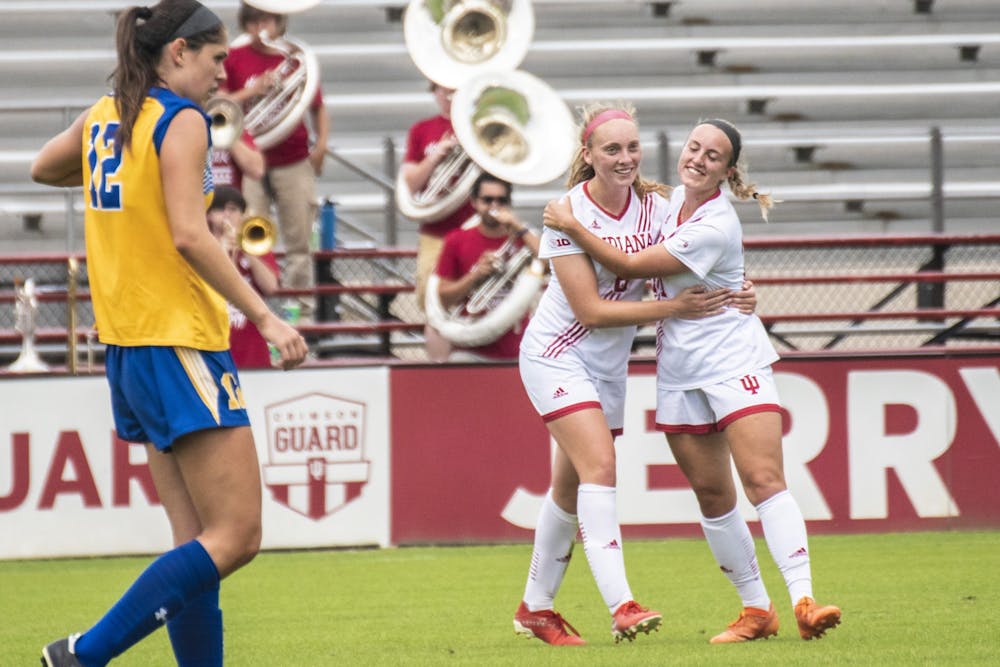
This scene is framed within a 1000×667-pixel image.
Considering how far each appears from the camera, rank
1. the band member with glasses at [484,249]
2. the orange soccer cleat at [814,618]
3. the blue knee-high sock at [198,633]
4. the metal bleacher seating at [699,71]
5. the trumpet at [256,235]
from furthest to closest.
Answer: the metal bleacher seating at [699,71] < the trumpet at [256,235] < the band member with glasses at [484,249] < the orange soccer cleat at [814,618] < the blue knee-high sock at [198,633]

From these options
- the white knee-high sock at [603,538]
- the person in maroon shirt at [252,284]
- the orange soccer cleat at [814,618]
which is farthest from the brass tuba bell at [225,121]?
the orange soccer cleat at [814,618]

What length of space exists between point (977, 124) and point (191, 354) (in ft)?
40.8

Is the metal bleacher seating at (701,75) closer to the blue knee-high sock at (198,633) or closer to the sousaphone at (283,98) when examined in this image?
the sousaphone at (283,98)

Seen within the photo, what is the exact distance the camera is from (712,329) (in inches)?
227

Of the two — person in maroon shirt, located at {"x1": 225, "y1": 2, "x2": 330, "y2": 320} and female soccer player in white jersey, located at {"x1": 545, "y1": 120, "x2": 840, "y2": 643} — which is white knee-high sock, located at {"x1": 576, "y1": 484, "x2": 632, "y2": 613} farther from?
person in maroon shirt, located at {"x1": 225, "y1": 2, "x2": 330, "y2": 320}

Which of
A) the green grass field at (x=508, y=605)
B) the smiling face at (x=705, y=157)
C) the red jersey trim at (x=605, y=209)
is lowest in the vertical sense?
the green grass field at (x=508, y=605)

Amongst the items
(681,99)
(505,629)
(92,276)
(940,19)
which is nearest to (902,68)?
(940,19)

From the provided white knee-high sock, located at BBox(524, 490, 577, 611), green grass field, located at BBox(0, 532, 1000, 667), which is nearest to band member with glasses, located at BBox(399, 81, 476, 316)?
green grass field, located at BBox(0, 532, 1000, 667)

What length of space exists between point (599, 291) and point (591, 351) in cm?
21

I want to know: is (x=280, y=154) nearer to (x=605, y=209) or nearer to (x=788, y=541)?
(x=605, y=209)

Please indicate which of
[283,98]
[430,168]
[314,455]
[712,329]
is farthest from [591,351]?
[283,98]

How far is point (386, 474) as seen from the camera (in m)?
9.66

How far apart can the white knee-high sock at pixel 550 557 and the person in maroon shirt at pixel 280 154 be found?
539cm

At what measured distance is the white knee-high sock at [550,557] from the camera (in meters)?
5.99
